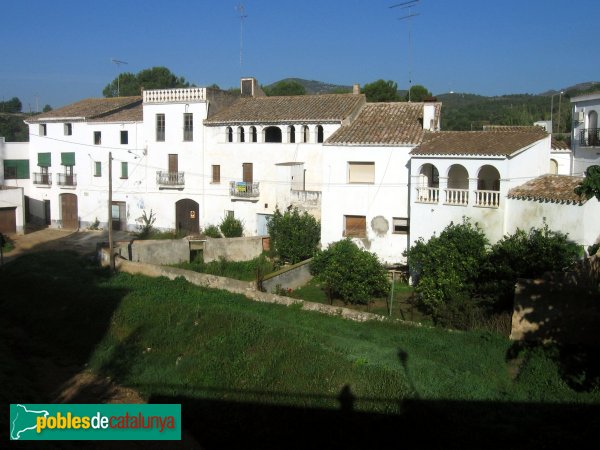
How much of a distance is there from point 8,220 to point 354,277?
2457cm

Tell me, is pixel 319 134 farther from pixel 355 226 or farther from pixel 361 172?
pixel 355 226

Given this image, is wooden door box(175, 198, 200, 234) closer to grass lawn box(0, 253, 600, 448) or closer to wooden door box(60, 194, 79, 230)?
wooden door box(60, 194, 79, 230)

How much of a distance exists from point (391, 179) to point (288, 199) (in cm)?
581

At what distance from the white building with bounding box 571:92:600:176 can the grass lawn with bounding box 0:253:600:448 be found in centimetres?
1432

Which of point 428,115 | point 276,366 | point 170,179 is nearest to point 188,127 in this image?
point 170,179

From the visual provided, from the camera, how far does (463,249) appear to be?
20844mm

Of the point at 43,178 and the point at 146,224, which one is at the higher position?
the point at 43,178

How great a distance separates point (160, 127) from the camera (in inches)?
1404

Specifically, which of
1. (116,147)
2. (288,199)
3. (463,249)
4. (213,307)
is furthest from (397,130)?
(116,147)

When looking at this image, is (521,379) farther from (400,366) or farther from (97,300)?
(97,300)

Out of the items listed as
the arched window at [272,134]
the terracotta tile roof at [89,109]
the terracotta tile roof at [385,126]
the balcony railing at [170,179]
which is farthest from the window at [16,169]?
the terracotta tile roof at [385,126]

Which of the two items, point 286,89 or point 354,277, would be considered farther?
point 286,89

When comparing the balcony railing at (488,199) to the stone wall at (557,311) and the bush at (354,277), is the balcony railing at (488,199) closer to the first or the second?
the bush at (354,277)

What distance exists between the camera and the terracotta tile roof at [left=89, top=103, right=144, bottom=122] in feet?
122
